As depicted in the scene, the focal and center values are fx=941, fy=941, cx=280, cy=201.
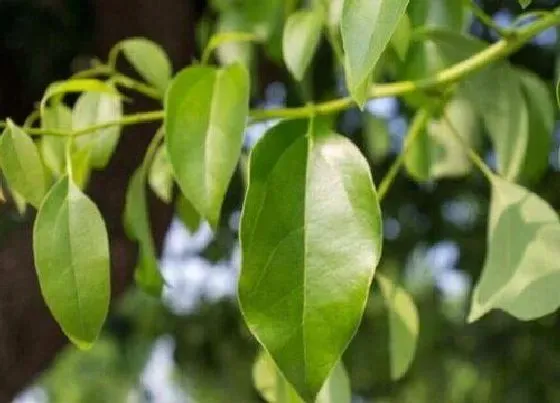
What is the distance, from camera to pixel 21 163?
290mm

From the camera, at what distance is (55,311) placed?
10.9 inches

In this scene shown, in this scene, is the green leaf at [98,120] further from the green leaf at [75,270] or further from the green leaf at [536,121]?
the green leaf at [536,121]

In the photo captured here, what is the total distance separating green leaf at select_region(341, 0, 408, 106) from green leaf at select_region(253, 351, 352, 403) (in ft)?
0.32

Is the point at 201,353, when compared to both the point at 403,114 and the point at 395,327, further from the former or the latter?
the point at 395,327

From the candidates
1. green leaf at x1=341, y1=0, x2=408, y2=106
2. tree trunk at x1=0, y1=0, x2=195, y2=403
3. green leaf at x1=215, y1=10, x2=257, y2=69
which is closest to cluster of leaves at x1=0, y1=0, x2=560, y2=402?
green leaf at x1=341, y1=0, x2=408, y2=106

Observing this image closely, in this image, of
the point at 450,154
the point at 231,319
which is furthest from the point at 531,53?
the point at 231,319

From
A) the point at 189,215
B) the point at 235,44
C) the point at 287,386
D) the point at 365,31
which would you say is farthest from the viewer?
the point at 235,44

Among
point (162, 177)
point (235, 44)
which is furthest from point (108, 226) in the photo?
point (162, 177)

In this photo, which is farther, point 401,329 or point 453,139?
point 453,139

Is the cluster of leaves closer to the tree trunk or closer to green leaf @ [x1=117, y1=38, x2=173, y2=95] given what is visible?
green leaf @ [x1=117, y1=38, x2=173, y2=95]

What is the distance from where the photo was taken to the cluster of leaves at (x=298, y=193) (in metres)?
0.23

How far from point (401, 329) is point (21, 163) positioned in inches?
6.6

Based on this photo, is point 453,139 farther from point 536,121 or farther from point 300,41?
point 300,41

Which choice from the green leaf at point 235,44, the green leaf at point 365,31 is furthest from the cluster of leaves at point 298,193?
the green leaf at point 235,44
